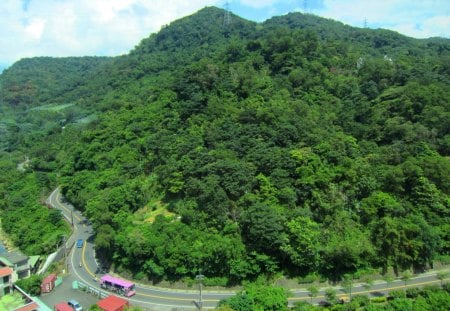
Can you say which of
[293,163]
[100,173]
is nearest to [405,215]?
[293,163]

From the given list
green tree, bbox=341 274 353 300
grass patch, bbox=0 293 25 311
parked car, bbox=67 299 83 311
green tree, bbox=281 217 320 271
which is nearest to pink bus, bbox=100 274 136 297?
parked car, bbox=67 299 83 311

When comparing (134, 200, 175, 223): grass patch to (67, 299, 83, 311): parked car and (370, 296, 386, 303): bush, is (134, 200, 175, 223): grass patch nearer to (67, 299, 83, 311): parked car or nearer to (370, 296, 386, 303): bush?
(67, 299, 83, 311): parked car

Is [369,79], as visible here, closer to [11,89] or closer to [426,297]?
[426,297]

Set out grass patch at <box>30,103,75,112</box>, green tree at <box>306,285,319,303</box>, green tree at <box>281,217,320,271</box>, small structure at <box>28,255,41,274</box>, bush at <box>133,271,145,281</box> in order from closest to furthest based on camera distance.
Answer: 1. green tree at <box>306,285,319,303</box>
2. green tree at <box>281,217,320,271</box>
3. bush at <box>133,271,145,281</box>
4. small structure at <box>28,255,41,274</box>
5. grass patch at <box>30,103,75,112</box>

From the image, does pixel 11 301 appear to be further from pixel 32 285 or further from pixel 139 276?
pixel 139 276

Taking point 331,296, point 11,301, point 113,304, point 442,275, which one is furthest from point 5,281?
point 442,275
